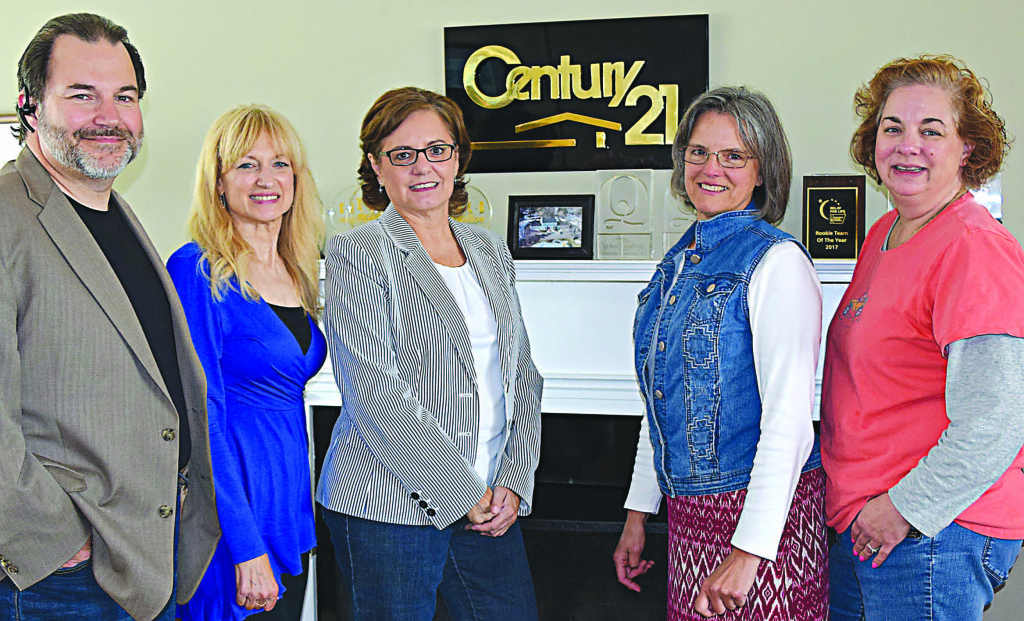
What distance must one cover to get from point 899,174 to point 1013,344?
0.39m

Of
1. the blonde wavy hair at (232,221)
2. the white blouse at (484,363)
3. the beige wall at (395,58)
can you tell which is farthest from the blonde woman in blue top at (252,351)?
the beige wall at (395,58)

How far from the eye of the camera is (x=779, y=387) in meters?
1.43

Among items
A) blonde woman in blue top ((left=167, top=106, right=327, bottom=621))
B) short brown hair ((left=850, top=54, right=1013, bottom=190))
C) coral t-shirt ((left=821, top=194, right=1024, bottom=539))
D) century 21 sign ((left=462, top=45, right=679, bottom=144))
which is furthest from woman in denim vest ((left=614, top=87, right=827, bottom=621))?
century 21 sign ((left=462, top=45, right=679, bottom=144))

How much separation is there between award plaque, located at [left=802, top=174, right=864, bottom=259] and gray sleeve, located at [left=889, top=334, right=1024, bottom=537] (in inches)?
54.4

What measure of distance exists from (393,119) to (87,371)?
0.79 metres

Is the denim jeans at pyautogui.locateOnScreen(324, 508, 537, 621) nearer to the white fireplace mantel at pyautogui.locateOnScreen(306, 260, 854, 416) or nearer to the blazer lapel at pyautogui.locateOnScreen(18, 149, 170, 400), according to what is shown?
the blazer lapel at pyautogui.locateOnScreen(18, 149, 170, 400)

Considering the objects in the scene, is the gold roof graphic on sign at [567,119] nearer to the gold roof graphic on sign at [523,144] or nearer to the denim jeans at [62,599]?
the gold roof graphic on sign at [523,144]

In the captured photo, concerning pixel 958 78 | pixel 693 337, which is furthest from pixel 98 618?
pixel 958 78

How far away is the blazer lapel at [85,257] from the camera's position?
1.38 metres

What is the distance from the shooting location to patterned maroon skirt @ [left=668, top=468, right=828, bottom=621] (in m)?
1.47

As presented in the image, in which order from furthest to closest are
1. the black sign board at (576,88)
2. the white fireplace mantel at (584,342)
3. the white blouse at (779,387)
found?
the white fireplace mantel at (584,342), the black sign board at (576,88), the white blouse at (779,387)

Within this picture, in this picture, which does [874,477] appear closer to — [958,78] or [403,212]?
[958,78]

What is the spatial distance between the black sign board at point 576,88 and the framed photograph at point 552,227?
0.13 meters

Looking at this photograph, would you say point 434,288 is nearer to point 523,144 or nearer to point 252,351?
point 252,351
